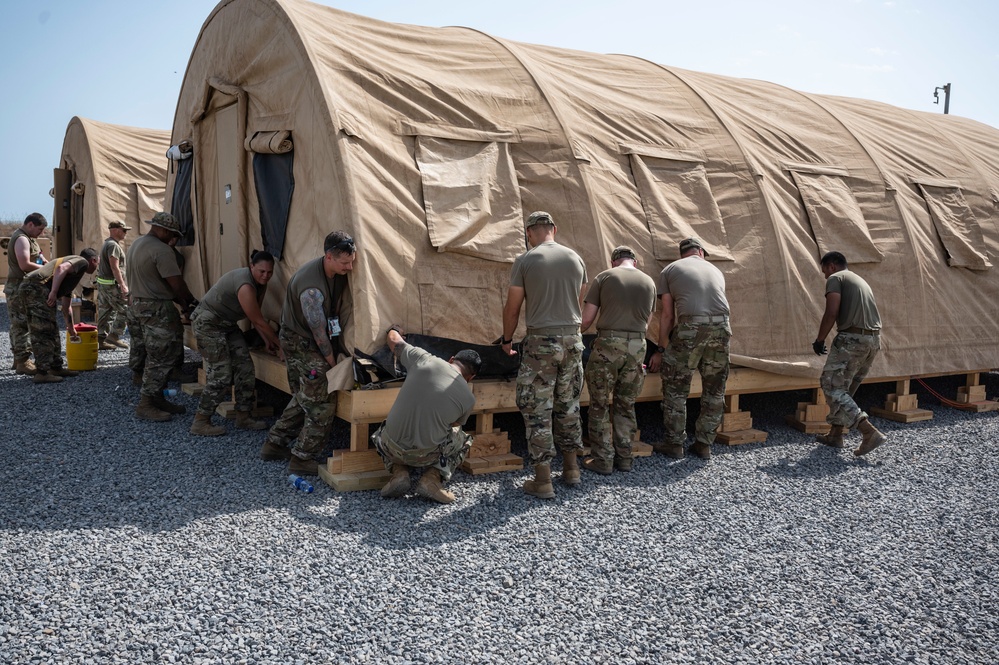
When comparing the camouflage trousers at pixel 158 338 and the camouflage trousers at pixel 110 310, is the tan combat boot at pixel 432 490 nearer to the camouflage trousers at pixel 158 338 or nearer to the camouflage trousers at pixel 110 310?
the camouflage trousers at pixel 158 338

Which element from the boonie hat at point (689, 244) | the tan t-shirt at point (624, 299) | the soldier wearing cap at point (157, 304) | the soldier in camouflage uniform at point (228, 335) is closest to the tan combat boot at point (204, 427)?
the soldier in camouflage uniform at point (228, 335)

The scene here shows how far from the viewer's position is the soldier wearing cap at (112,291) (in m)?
→ 10.3

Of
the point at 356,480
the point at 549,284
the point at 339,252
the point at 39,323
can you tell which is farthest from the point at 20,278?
the point at 549,284

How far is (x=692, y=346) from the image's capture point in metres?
6.48

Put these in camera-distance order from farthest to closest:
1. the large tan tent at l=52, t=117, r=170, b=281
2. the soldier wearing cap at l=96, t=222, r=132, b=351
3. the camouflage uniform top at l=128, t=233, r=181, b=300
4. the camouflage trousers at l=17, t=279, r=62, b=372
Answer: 1. the large tan tent at l=52, t=117, r=170, b=281
2. the soldier wearing cap at l=96, t=222, r=132, b=351
3. the camouflage trousers at l=17, t=279, r=62, b=372
4. the camouflage uniform top at l=128, t=233, r=181, b=300

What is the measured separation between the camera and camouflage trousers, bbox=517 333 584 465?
5.49m

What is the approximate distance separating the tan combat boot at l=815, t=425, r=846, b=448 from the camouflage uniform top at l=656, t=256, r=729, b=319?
169 cm

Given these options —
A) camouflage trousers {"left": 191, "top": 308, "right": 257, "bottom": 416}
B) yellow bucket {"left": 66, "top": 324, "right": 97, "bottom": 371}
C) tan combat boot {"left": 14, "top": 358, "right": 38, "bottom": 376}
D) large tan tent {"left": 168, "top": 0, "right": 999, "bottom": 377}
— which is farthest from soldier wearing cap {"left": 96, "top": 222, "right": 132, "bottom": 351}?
camouflage trousers {"left": 191, "top": 308, "right": 257, "bottom": 416}

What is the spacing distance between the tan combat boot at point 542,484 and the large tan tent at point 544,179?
1.32 metres

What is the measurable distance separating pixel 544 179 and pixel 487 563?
3718mm

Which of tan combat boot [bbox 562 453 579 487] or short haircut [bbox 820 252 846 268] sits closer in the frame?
tan combat boot [bbox 562 453 579 487]

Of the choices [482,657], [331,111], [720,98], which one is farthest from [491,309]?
[720,98]

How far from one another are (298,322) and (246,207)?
224 centimetres

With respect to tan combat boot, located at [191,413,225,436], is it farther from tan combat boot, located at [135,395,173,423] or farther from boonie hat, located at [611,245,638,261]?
boonie hat, located at [611,245,638,261]
